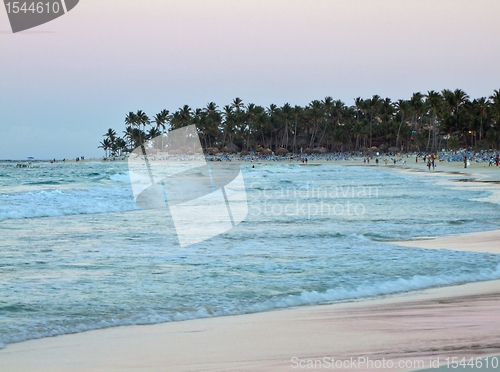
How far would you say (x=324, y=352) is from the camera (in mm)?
3982

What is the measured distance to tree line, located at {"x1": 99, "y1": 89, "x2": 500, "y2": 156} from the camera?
316 ft

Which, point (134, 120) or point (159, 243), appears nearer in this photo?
point (159, 243)

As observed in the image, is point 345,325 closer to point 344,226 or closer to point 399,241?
point 399,241

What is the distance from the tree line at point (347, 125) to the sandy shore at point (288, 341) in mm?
88866

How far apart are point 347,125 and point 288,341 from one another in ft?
414

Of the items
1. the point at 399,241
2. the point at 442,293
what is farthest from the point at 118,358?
the point at 399,241

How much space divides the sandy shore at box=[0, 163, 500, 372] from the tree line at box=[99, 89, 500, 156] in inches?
3499

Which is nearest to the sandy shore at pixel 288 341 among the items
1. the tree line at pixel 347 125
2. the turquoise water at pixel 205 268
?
the turquoise water at pixel 205 268

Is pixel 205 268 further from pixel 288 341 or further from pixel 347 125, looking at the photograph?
pixel 347 125

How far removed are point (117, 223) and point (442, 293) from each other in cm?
974

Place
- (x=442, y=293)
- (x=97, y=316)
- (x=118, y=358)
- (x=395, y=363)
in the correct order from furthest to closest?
(x=442, y=293), (x=97, y=316), (x=118, y=358), (x=395, y=363)

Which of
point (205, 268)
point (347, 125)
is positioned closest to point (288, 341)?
point (205, 268)

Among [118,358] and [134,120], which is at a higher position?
[134,120]

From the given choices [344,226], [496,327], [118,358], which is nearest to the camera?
[118,358]
